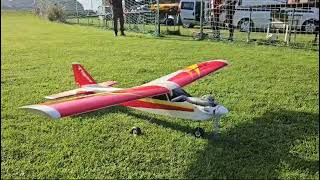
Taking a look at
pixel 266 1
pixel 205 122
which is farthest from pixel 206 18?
pixel 205 122

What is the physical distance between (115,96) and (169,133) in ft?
4.81

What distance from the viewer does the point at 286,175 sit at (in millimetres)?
5289

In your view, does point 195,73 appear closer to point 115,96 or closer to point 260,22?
point 115,96

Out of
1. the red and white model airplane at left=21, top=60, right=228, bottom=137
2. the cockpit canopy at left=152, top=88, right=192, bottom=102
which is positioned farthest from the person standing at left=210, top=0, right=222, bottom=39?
the cockpit canopy at left=152, top=88, right=192, bottom=102

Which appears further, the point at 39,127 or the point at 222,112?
the point at 39,127

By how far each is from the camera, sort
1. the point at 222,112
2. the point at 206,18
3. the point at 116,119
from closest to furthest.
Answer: the point at 222,112
the point at 116,119
the point at 206,18

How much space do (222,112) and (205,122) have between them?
1.05 meters

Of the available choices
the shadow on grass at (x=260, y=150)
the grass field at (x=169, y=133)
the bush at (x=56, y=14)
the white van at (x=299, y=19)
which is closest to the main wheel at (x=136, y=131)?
the grass field at (x=169, y=133)

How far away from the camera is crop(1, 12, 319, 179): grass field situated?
5.55m

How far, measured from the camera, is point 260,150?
6.11 meters

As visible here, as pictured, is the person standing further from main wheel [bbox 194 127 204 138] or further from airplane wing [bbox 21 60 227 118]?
main wheel [bbox 194 127 204 138]

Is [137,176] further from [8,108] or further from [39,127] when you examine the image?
[8,108]

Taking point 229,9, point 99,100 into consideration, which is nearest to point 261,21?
point 229,9

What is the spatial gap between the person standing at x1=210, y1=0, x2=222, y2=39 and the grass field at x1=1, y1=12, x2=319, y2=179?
7.60 metres
